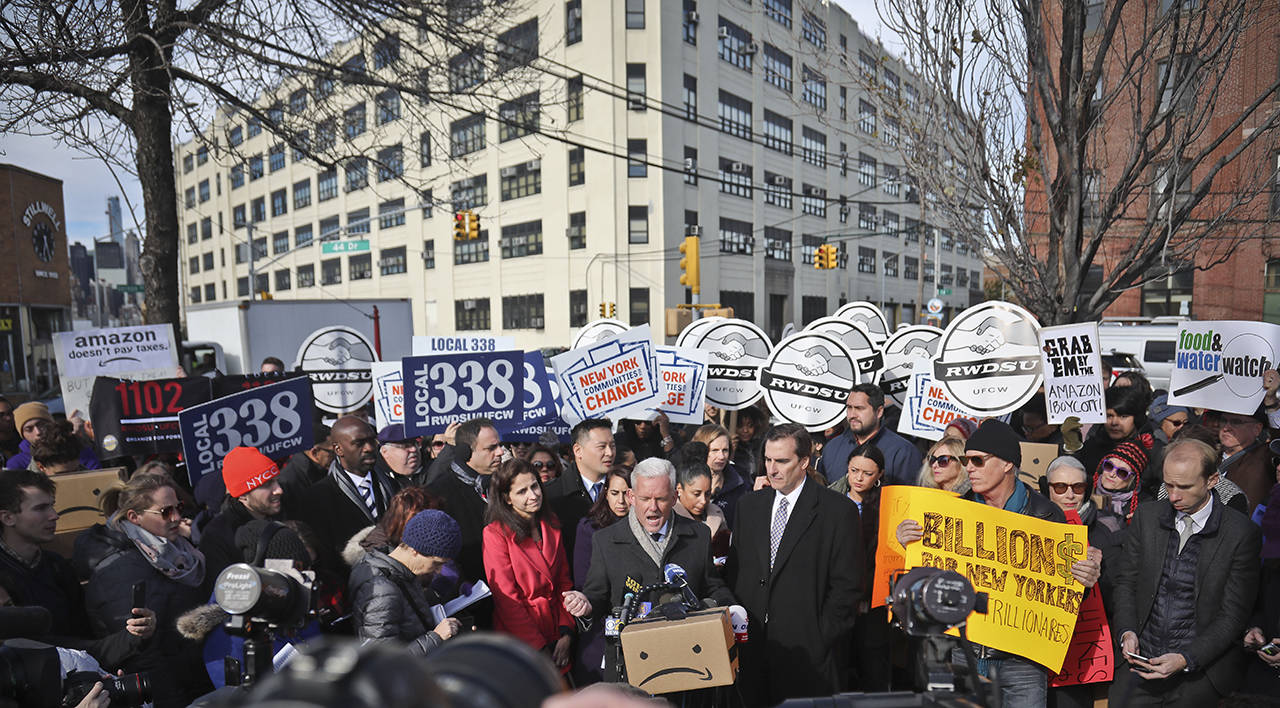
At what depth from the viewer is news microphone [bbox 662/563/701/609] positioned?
3.43m

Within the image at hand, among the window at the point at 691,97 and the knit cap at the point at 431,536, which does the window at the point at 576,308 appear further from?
the knit cap at the point at 431,536

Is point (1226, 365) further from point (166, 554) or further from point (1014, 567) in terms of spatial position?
point (166, 554)

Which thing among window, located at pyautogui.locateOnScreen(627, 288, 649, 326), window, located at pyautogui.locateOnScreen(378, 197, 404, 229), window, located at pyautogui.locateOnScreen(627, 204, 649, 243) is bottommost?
window, located at pyautogui.locateOnScreen(627, 288, 649, 326)

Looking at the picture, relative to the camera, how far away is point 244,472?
4.13 metres

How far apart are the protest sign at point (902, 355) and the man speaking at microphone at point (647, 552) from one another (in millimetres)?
4910

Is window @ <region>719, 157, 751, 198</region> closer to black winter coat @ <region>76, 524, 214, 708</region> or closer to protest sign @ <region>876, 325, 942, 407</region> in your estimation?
protest sign @ <region>876, 325, 942, 407</region>

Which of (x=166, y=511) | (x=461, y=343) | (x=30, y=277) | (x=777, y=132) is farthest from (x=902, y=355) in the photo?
(x=777, y=132)

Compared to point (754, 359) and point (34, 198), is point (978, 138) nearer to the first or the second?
point (754, 359)

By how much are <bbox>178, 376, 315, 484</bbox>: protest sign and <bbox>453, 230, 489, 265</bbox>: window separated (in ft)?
109

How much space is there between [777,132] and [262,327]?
103 feet

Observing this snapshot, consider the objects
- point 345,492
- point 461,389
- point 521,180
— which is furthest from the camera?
point 521,180

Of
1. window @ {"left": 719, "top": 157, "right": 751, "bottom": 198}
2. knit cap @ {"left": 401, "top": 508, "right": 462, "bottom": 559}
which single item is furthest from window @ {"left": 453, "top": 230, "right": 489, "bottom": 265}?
knit cap @ {"left": 401, "top": 508, "right": 462, "bottom": 559}

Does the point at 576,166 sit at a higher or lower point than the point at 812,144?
lower

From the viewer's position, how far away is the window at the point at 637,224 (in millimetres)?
33594
